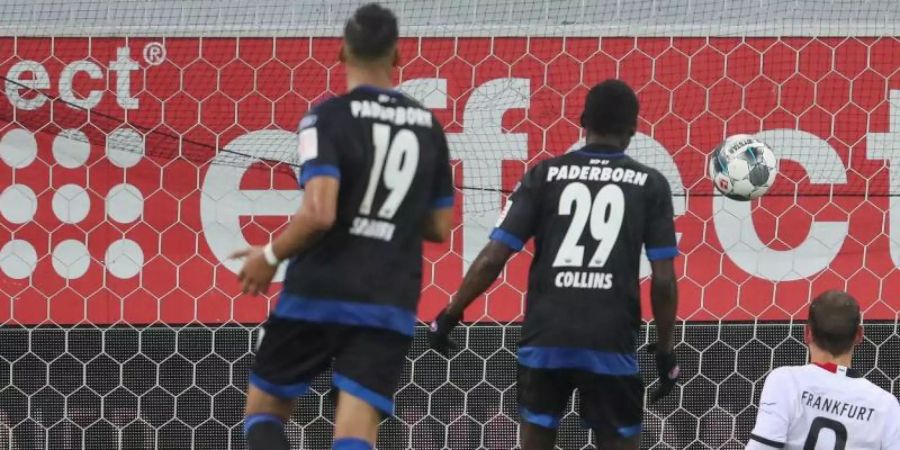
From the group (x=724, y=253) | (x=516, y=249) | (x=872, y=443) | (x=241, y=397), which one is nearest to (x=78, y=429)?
(x=241, y=397)

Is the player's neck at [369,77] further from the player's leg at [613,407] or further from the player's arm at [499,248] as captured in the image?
the player's leg at [613,407]

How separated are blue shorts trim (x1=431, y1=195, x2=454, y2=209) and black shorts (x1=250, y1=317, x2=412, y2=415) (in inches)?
12.7

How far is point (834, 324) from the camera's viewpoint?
308 cm

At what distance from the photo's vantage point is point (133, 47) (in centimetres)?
452

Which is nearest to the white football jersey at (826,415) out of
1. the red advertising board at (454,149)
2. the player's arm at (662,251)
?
the player's arm at (662,251)

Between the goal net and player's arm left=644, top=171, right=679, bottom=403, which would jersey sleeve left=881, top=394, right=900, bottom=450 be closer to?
player's arm left=644, top=171, right=679, bottom=403

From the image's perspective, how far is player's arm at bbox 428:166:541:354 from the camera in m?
3.59

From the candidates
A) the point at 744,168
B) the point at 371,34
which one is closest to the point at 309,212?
the point at 371,34

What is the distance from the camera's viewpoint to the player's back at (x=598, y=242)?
139 inches

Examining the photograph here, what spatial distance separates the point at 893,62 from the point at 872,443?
197 cm

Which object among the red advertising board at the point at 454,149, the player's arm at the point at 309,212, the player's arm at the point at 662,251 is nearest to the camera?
the player's arm at the point at 309,212

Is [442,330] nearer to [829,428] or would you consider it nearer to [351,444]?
[351,444]

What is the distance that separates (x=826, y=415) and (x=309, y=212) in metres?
1.30

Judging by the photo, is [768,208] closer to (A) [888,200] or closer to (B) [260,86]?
(A) [888,200]
